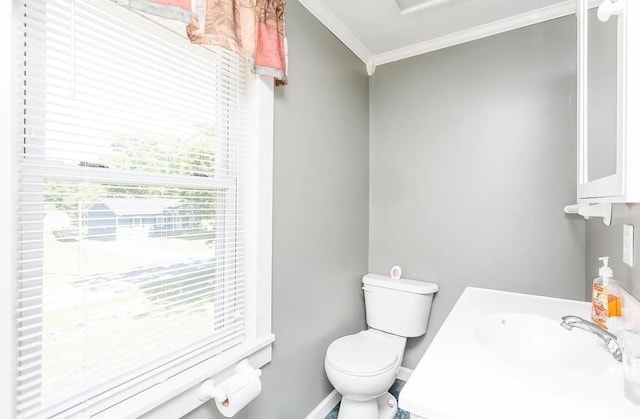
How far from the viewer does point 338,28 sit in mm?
1879

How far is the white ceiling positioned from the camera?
1.71 m

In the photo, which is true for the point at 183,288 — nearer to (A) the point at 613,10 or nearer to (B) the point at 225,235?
(B) the point at 225,235

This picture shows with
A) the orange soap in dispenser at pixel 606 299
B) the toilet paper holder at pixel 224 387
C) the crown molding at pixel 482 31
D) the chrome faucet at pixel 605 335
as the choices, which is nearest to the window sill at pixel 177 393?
the toilet paper holder at pixel 224 387

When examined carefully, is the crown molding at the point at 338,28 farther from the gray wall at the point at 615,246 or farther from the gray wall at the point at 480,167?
the gray wall at the point at 615,246

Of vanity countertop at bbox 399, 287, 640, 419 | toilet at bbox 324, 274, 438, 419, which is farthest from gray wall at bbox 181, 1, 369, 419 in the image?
vanity countertop at bbox 399, 287, 640, 419

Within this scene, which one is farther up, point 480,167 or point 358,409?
point 480,167

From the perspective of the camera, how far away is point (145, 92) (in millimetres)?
1007

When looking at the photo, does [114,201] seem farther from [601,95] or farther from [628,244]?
[628,244]

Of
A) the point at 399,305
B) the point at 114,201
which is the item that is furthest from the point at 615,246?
the point at 114,201

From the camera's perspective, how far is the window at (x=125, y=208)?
30.9 inches

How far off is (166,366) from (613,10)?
155 cm

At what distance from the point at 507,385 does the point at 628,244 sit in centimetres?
68

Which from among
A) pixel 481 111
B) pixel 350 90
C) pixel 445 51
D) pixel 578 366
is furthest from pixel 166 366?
pixel 445 51

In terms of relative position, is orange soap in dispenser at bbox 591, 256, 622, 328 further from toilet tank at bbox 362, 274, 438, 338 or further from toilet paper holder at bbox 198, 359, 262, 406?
toilet paper holder at bbox 198, 359, 262, 406
